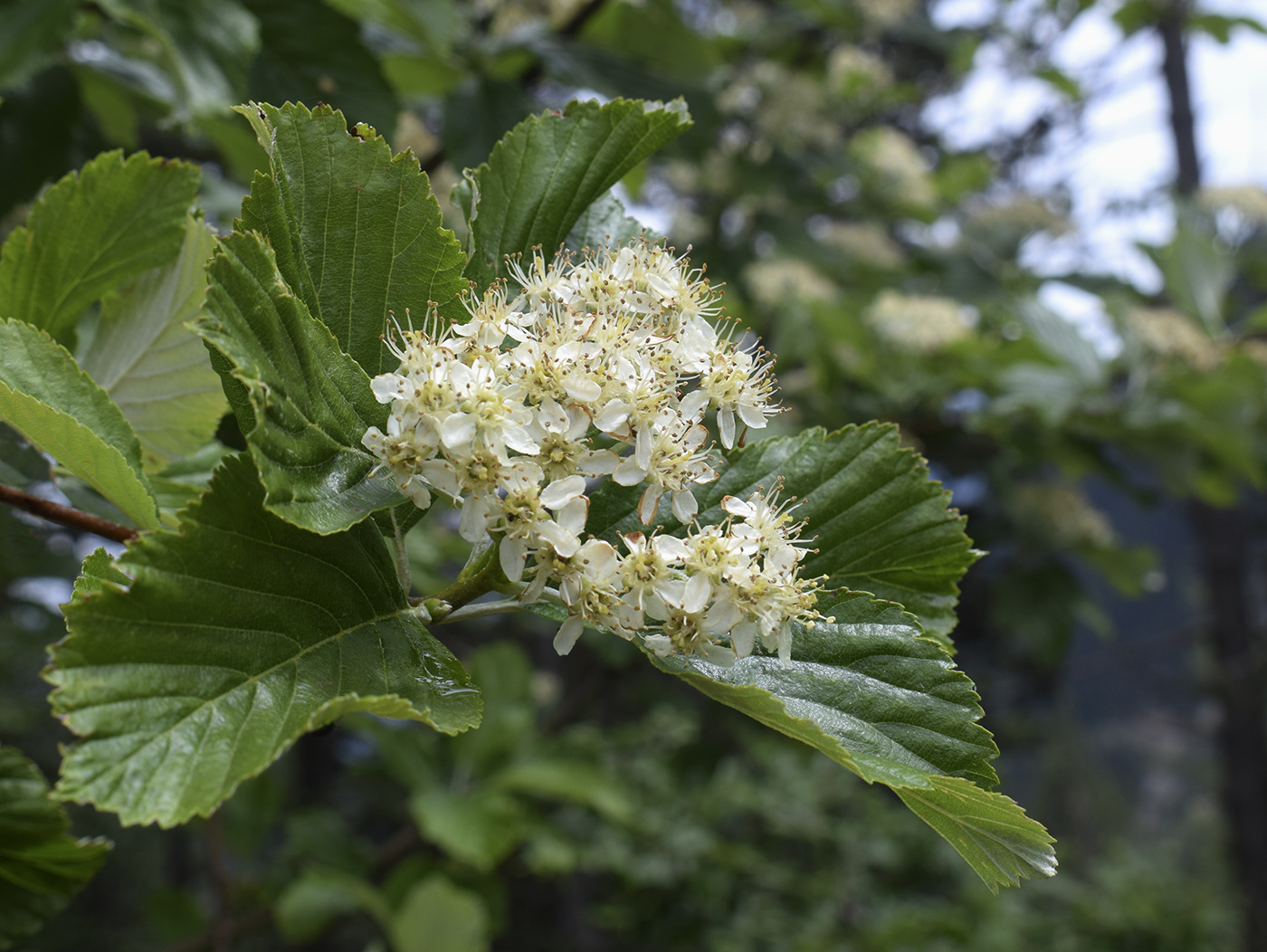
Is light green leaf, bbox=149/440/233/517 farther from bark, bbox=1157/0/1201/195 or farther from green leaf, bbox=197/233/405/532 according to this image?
bark, bbox=1157/0/1201/195

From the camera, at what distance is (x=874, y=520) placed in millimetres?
718

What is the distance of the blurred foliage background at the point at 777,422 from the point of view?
5.15 ft

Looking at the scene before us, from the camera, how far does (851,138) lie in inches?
151

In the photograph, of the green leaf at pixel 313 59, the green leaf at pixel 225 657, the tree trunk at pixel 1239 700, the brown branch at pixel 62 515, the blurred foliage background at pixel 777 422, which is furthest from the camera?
the tree trunk at pixel 1239 700

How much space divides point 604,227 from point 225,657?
45 centimetres

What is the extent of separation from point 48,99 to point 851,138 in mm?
3111

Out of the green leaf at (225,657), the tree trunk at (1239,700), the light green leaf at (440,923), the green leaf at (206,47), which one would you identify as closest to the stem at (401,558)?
the green leaf at (225,657)

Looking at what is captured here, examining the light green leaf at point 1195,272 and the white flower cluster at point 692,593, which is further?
the light green leaf at point 1195,272

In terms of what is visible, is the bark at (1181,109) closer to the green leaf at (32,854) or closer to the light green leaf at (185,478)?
the light green leaf at (185,478)

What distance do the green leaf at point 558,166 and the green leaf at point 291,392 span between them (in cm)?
20

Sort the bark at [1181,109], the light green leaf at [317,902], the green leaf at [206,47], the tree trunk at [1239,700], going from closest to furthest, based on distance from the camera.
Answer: the green leaf at [206,47]
the light green leaf at [317,902]
the tree trunk at [1239,700]
the bark at [1181,109]

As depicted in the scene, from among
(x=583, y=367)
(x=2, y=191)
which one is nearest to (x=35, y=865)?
(x=583, y=367)

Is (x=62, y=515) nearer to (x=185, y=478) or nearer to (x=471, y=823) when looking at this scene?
(x=185, y=478)

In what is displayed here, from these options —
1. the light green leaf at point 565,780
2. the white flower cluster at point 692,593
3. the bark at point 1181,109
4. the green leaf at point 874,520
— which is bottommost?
the light green leaf at point 565,780
